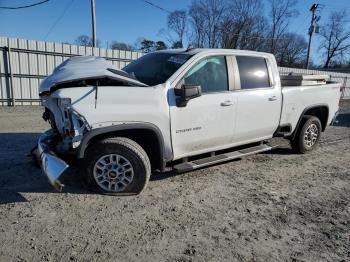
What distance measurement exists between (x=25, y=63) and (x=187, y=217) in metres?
12.1

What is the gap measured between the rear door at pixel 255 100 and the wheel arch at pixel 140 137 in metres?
1.46

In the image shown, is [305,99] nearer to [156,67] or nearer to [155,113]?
[156,67]

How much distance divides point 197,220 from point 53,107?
229 cm

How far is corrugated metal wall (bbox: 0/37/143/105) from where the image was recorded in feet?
42.1

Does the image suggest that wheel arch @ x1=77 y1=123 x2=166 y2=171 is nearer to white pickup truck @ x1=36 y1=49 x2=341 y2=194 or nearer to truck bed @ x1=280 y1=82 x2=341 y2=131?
white pickup truck @ x1=36 y1=49 x2=341 y2=194

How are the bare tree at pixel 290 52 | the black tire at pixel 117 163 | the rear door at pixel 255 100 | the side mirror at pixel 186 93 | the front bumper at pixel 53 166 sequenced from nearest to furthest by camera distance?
1. the front bumper at pixel 53 166
2. the black tire at pixel 117 163
3. the side mirror at pixel 186 93
4. the rear door at pixel 255 100
5. the bare tree at pixel 290 52

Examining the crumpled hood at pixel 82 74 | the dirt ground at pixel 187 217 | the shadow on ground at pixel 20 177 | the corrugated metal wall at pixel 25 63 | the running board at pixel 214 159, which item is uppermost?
the corrugated metal wall at pixel 25 63

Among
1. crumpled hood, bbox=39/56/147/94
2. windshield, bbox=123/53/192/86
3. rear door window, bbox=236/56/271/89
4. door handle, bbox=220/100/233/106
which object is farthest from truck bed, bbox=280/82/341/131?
crumpled hood, bbox=39/56/147/94

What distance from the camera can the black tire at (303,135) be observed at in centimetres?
653

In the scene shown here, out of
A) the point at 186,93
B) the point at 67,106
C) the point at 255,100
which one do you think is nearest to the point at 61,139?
the point at 67,106

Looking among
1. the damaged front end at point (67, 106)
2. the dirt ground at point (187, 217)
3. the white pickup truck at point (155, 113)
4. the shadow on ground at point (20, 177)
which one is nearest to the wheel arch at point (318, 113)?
the white pickup truck at point (155, 113)

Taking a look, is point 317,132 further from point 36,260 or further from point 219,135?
point 36,260

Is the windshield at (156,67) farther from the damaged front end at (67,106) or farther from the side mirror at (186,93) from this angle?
the damaged front end at (67,106)

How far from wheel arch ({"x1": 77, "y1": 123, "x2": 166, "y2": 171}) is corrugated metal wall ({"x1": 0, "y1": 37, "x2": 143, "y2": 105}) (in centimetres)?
1068
